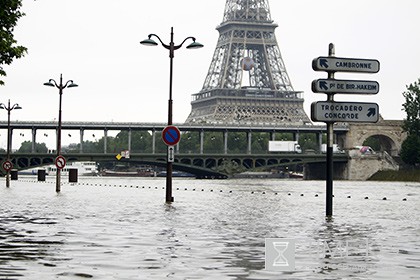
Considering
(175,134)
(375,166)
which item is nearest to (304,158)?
(375,166)

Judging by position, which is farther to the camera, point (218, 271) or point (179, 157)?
point (179, 157)

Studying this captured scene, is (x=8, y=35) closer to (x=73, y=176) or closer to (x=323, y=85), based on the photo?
(x=323, y=85)

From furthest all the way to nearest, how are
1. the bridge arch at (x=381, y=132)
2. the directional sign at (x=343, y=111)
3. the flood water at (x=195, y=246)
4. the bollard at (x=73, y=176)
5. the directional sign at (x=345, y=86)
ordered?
1. the bridge arch at (x=381, y=132)
2. the bollard at (x=73, y=176)
3. the directional sign at (x=345, y=86)
4. the directional sign at (x=343, y=111)
5. the flood water at (x=195, y=246)

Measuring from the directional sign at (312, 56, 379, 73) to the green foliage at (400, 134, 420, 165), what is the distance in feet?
436

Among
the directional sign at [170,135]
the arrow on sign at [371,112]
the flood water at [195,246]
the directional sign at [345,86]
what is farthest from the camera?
the directional sign at [170,135]

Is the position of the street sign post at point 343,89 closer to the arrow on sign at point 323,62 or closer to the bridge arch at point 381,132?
the arrow on sign at point 323,62

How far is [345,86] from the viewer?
87.6ft

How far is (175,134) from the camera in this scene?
35.8m

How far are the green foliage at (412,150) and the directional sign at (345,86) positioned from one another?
132947mm

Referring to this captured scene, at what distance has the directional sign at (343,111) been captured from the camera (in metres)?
26.5

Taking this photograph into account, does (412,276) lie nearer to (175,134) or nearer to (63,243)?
(63,243)

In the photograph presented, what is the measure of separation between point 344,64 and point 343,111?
4.55 ft

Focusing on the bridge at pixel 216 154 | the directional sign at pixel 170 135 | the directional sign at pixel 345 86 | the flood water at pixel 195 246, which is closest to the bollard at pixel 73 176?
the bridge at pixel 216 154

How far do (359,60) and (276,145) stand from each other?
16018 centimetres
